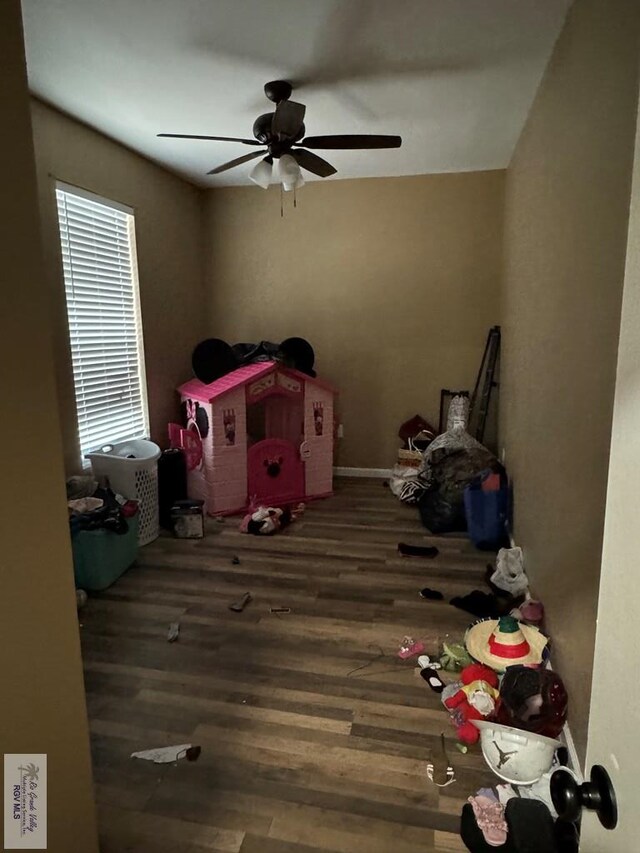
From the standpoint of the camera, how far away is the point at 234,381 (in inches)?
144

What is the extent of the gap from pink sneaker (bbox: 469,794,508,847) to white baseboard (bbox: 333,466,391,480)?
3168mm

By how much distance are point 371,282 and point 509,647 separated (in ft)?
10.4

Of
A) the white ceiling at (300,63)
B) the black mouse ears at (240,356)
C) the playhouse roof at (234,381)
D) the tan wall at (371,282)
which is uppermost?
the white ceiling at (300,63)

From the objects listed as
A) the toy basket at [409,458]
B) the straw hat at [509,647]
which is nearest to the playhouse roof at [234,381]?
the toy basket at [409,458]

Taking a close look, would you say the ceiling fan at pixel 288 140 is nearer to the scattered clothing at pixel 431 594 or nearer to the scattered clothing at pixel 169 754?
the scattered clothing at pixel 431 594

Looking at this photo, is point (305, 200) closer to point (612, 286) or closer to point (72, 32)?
point (72, 32)

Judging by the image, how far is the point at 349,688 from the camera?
1.94m

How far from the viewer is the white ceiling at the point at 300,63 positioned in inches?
76.7

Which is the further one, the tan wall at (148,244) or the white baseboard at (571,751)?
the tan wall at (148,244)

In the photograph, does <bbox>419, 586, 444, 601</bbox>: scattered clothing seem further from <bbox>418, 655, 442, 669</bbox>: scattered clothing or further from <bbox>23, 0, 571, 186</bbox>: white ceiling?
<bbox>23, 0, 571, 186</bbox>: white ceiling

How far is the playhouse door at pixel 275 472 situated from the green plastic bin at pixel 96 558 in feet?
3.99

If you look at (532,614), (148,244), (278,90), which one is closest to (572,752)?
(532,614)

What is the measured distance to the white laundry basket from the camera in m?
3.08

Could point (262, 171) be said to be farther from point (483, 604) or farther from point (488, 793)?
point (488, 793)
